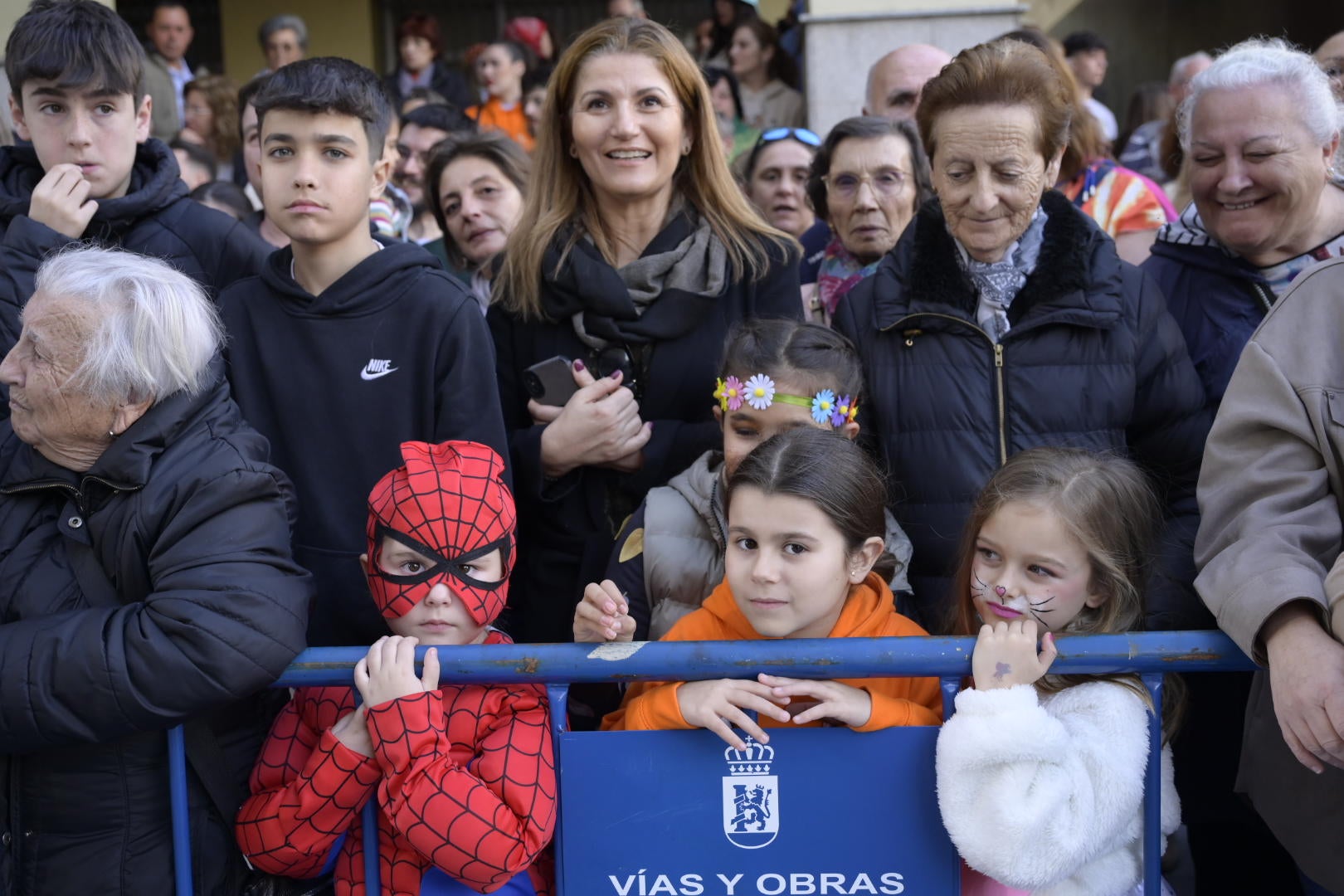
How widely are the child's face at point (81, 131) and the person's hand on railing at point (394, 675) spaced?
1909mm

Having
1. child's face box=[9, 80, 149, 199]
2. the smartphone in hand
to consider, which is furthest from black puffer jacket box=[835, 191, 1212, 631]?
child's face box=[9, 80, 149, 199]

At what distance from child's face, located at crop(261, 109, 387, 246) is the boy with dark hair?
44 cm

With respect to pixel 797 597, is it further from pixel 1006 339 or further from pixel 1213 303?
pixel 1213 303

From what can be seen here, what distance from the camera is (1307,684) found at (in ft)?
6.52

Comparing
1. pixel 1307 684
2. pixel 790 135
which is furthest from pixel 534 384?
pixel 790 135

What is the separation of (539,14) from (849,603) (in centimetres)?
1237

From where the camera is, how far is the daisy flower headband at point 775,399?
2848 millimetres

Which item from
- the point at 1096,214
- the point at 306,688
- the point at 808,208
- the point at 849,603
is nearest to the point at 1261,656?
the point at 849,603

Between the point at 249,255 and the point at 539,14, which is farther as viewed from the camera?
the point at 539,14

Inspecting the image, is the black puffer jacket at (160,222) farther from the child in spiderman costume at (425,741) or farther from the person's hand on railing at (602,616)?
the person's hand on railing at (602,616)

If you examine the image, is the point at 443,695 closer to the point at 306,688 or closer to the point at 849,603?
the point at 306,688

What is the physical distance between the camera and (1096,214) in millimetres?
4441

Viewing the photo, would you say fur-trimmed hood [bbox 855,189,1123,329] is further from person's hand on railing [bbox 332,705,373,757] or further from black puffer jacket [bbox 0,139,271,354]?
black puffer jacket [bbox 0,139,271,354]

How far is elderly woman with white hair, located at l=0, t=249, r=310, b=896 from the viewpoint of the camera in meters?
2.18
